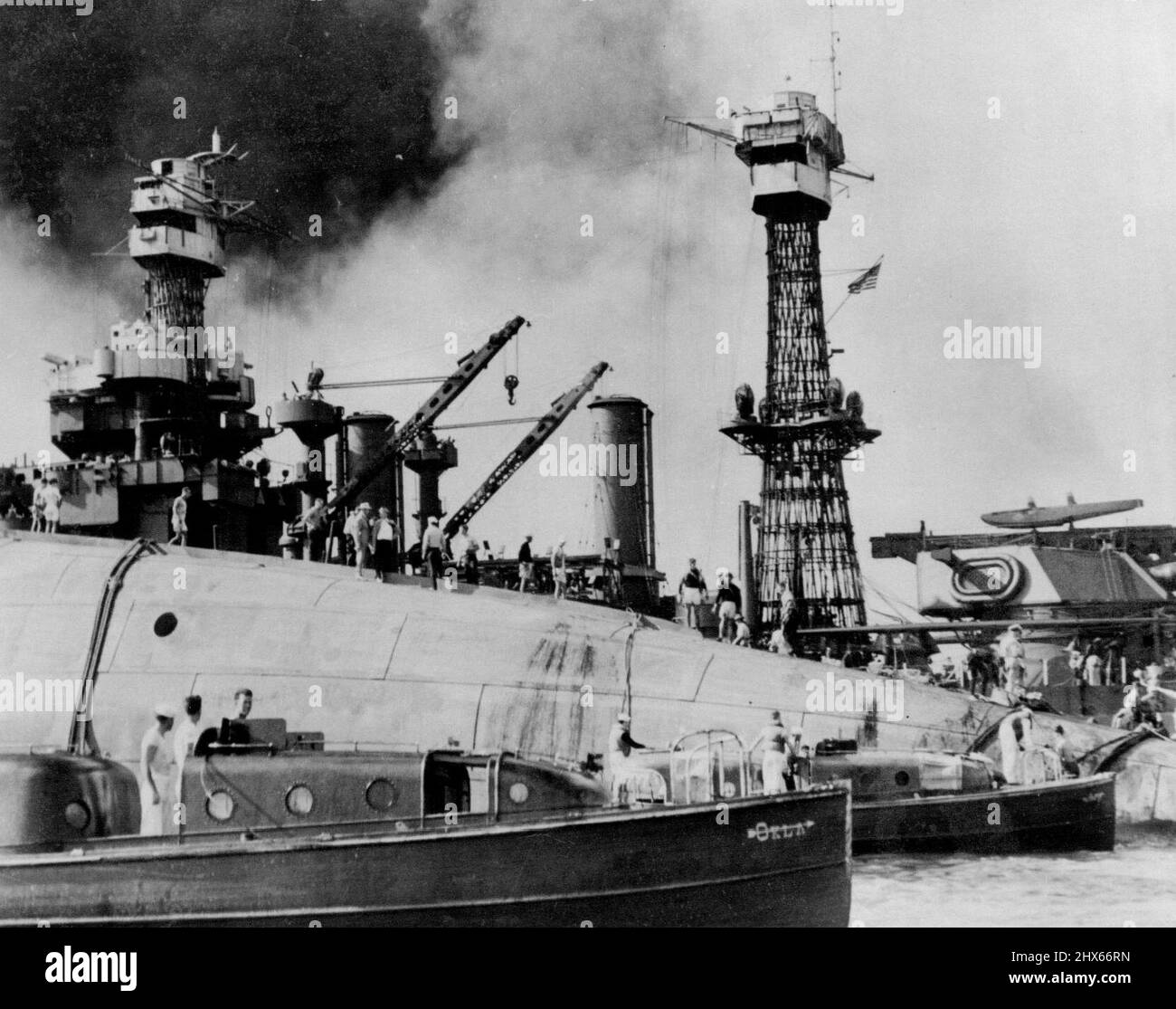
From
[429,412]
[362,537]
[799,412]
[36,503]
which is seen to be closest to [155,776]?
[362,537]

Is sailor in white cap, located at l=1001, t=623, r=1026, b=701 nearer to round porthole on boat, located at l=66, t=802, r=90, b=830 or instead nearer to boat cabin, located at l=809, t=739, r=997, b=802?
boat cabin, located at l=809, t=739, r=997, b=802

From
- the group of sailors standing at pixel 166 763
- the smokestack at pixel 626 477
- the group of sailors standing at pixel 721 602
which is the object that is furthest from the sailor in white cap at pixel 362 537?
the group of sailors standing at pixel 166 763

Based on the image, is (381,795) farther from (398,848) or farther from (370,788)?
(398,848)

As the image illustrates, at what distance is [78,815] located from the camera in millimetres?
11078

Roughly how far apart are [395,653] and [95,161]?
11215 mm

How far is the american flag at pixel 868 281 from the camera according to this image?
2055 cm

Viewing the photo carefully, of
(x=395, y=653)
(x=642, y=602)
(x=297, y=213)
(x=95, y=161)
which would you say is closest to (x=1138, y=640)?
(x=642, y=602)

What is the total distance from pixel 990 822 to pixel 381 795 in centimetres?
754

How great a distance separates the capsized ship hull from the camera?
15.6 meters

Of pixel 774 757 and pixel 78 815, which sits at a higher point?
pixel 774 757

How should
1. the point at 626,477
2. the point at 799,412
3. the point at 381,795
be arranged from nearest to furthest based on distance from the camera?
the point at 381,795
the point at 626,477
the point at 799,412

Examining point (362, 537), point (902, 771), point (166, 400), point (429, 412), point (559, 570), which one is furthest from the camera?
point (429, 412)

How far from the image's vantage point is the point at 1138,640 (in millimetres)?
24109
